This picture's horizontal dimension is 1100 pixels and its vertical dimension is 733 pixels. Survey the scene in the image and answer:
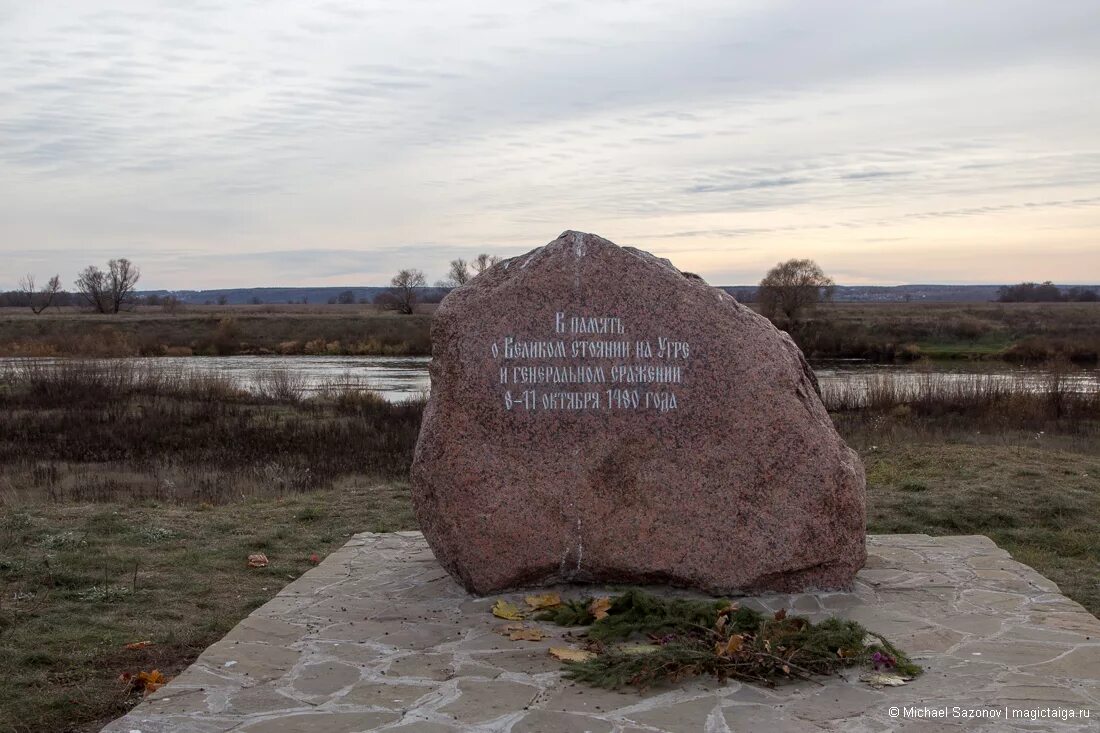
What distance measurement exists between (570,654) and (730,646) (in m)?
0.83

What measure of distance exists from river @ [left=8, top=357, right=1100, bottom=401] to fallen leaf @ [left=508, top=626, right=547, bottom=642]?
17511 millimetres

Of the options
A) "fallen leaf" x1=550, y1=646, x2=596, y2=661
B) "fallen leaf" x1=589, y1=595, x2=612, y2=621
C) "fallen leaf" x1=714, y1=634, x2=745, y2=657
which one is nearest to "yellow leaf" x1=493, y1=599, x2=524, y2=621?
"fallen leaf" x1=589, y1=595, x2=612, y2=621

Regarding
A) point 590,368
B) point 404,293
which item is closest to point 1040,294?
point 404,293

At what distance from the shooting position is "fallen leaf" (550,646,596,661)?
553 centimetres

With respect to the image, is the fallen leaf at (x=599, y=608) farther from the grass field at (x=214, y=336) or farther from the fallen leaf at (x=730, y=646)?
the grass field at (x=214, y=336)

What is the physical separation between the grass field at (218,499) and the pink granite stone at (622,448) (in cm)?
183

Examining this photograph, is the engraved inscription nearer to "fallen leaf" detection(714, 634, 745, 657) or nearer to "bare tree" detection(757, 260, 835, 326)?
"fallen leaf" detection(714, 634, 745, 657)

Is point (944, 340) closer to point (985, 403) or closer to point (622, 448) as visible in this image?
point (985, 403)

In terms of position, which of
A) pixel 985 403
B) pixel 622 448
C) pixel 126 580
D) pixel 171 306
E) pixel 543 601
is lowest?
pixel 126 580

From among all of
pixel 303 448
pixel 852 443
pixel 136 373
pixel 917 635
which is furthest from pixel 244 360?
pixel 917 635

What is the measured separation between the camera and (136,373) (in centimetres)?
2481

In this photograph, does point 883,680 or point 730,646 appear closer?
point 883,680

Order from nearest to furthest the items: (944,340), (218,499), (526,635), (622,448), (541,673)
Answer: (541,673), (526,635), (622,448), (218,499), (944,340)

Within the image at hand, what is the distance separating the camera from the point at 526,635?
19.5 feet
